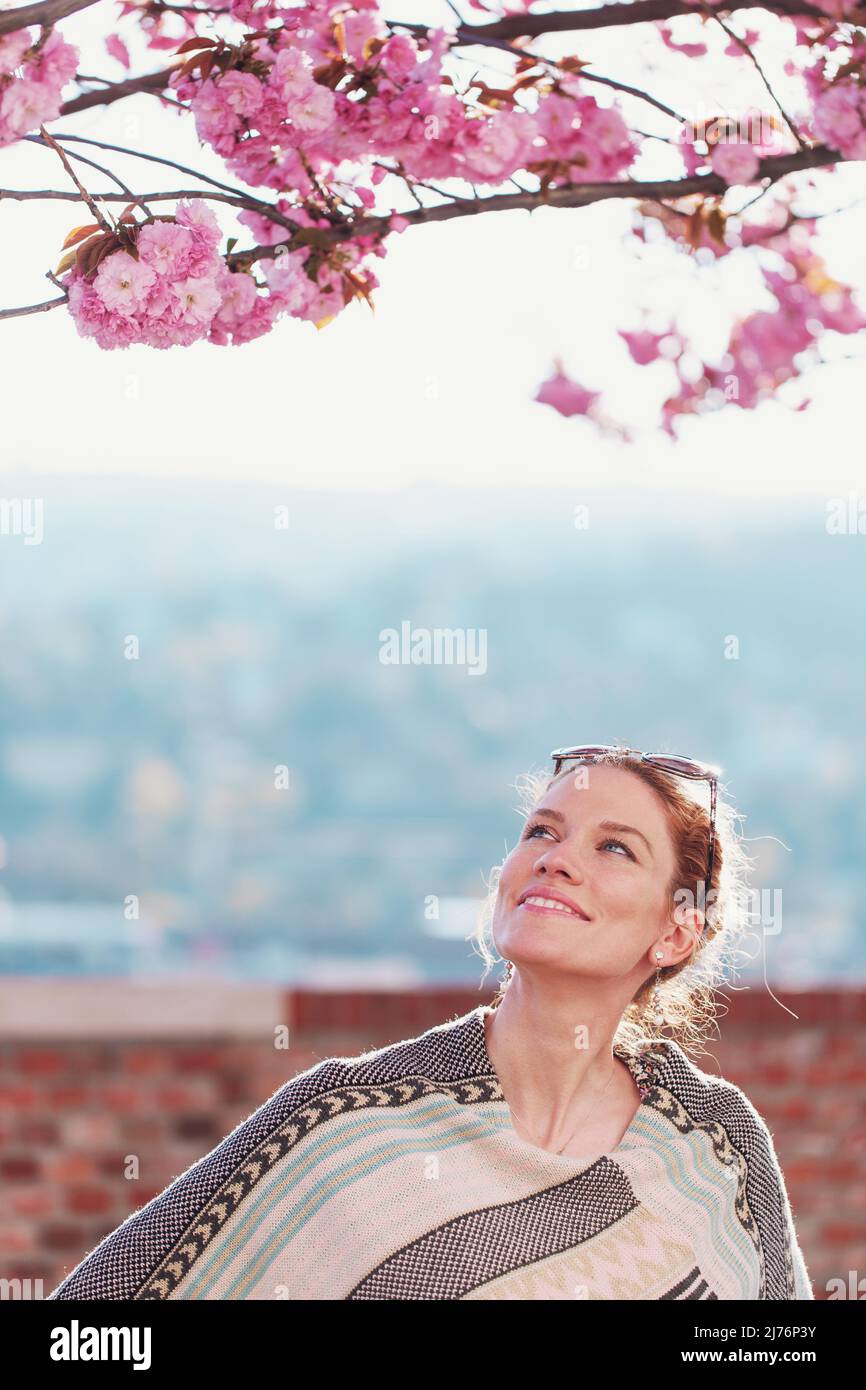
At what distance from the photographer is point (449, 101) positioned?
5.93 feet

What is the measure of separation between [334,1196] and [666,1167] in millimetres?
407

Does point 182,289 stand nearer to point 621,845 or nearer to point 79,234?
point 79,234

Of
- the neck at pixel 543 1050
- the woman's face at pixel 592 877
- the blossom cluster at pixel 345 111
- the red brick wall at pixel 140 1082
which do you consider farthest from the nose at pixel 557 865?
the red brick wall at pixel 140 1082

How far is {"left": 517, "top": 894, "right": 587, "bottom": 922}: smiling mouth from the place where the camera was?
1.67 metres

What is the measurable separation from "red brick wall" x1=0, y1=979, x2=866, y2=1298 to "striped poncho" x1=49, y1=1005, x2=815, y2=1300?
6.60 ft

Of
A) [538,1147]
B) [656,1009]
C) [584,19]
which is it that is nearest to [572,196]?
[584,19]

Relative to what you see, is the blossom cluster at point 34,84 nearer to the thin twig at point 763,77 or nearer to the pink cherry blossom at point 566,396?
the thin twig at point 763,77

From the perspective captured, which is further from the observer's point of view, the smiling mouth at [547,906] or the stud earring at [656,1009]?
the stud earring at [656,1009]

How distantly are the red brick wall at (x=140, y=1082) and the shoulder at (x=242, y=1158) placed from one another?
2.03 meters

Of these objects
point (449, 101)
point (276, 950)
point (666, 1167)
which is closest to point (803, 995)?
point (666, 1167)

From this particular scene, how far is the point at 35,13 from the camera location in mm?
1513

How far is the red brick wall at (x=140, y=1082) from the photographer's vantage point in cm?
360

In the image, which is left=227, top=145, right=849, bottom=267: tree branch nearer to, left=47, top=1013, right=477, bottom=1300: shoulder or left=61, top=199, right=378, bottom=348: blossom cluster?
left=61, top=199, right=378, bottom=348: blossom cluster
